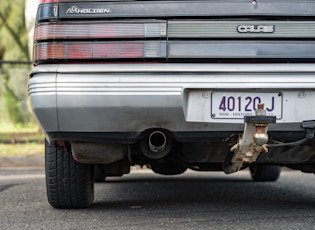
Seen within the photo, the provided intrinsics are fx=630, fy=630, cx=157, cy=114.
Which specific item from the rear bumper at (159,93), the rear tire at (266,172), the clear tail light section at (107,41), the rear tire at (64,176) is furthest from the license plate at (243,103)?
the rear tire at (266,172)

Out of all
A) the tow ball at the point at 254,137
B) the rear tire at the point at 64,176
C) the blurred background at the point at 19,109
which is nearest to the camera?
the tow ball at the point at 254,137

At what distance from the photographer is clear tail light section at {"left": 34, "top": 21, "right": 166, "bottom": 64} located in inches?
128

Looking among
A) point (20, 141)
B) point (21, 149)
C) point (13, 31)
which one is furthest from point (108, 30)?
point (13, 31)

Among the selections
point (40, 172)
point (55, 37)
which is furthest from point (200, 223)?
point (40, 172)

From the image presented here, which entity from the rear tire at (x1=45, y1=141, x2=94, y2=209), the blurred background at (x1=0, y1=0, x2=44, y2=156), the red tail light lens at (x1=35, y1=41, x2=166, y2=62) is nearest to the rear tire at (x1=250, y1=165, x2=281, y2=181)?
the rear tire at (x1=45, y1=141, x2=94, y2=209)

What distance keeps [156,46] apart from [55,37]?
0.54 meters

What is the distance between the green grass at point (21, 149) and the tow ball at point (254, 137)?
209 inches

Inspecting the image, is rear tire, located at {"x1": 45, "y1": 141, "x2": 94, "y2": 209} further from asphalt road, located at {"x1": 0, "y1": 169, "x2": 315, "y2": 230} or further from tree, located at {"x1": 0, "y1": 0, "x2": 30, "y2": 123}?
tree, located at {"x1": 0, "y1": 0, "x2": 30, "y2": 123}

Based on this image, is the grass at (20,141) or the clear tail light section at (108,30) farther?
the grass at (20,141)

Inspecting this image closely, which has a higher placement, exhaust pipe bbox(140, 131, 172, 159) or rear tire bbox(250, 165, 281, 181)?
exhaust pipe bbox(140, 131, 172, 159)

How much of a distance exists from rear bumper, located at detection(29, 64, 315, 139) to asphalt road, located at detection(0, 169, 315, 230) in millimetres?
566

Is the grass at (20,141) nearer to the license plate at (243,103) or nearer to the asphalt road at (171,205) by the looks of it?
the asphalt road at (171,205)

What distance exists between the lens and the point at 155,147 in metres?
3.46

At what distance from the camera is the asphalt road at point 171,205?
3502mm
